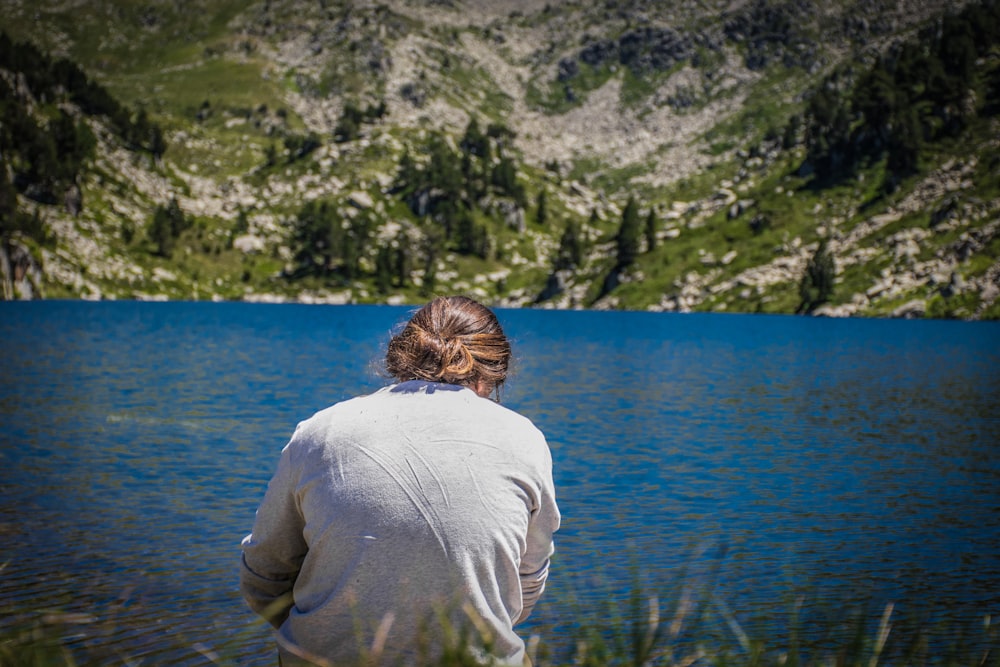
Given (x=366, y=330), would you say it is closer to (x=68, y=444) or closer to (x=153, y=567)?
(x=68, y=444)

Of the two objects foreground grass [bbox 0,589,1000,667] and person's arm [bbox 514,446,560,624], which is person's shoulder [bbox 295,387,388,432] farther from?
foreground grass [bbox 0,589,1000,667]

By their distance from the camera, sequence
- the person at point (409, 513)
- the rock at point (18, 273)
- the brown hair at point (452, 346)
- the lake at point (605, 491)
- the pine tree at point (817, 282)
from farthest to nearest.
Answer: the pine tree at point (817, 282) → the rock at point (18, 273) → the lake at point (605, 491) → the brown hair at point (452, 346) → the person at point (409, 513)

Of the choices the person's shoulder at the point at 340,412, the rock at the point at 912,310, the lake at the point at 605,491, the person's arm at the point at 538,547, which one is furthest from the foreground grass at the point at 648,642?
the rock at the point at 912,310

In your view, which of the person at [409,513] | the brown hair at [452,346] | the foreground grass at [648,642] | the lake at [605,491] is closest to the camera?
the foreground grass at [648,642]

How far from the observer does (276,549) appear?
5801 mm

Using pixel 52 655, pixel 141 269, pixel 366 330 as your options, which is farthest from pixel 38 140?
pixel 52 655

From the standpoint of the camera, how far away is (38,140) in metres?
195

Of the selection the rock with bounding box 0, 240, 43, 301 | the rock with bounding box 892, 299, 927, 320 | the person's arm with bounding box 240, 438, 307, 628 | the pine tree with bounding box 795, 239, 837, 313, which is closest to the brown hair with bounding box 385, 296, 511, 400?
the person's arm with bounding box 240, 438, 307, 628

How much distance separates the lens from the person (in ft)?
17.2

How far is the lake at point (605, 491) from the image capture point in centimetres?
1430

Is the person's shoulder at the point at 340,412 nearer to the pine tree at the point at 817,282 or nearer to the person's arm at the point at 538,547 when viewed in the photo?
the person's arm at the point at 538,547

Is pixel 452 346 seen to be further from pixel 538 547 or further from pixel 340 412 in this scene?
pixel 538 547

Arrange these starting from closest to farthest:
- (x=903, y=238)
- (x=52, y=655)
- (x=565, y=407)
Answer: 1. (x=52, y=655)
2. (x=565, y=407)
3. (x=903, y=238)

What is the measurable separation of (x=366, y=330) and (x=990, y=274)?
107547mm
